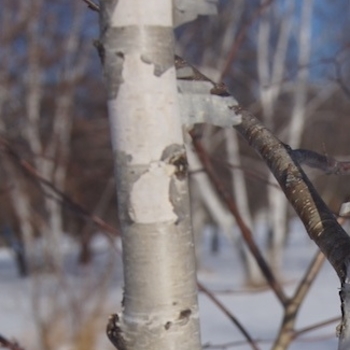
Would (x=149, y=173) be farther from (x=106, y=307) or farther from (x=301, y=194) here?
(x=106, y=307)

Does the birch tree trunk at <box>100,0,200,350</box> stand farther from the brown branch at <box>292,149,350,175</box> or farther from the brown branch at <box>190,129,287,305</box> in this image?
the brown branch at <box>190,129,287,305</box>

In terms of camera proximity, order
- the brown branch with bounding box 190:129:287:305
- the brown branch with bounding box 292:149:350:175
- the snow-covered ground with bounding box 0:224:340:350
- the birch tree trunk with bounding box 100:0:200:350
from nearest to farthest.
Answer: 1. the birch tree trunk with bounding box 100:0:200:350
2. the brown branch with bounding box 292:149:350:175
3. the brown branch with bounding box 190:129:287:305
4. the snow-covered ground with bounding box 0:224:340:350

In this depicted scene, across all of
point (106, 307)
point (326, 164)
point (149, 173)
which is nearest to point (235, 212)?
point (326, 164)

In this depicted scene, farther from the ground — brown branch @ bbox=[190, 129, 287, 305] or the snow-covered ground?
the snow-covered ground

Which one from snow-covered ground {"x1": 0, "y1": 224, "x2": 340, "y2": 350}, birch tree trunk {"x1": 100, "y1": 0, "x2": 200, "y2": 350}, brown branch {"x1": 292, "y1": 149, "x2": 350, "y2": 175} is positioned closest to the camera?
birch tree trunk {"x1": 100, "y1": 0, "x2": 200, "y2": 350}

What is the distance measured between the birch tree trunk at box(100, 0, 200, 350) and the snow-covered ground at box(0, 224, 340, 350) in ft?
5.07

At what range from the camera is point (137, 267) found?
554 millimetres

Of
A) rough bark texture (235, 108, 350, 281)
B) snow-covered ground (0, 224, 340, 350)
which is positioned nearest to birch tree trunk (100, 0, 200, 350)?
rough bark texture (235, 108, 350, 281)

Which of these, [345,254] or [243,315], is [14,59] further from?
[345,254]

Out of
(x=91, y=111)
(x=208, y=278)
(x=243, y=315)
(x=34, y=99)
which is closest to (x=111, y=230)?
(x=243, y=315)

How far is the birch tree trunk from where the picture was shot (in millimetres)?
537

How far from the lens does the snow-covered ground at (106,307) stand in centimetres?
434

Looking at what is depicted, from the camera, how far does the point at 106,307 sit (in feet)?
15.1

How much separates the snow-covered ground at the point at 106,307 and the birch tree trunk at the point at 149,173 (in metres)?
1.55
